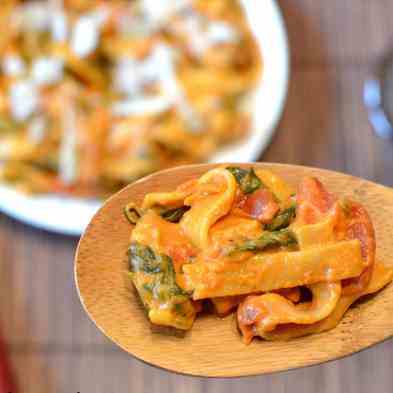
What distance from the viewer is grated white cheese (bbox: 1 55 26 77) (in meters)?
1.50

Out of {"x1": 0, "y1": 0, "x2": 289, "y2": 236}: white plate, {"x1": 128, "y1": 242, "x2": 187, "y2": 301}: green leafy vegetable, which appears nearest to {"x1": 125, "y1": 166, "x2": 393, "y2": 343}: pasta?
{"x1": 128, "y1": 242, "x2": 187, "y2": 301}: green leafy vegetable

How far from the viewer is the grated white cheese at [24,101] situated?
1.46 metres

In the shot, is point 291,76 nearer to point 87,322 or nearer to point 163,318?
point 87,322

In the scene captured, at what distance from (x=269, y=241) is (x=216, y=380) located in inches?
30.2

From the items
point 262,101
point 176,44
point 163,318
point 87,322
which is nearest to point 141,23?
point 176,44

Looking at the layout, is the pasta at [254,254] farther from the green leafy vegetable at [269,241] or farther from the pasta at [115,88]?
the pasta at [115,88]

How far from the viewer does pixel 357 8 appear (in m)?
1.72

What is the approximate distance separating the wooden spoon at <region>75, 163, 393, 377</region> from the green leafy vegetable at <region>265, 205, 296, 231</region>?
15 centimetres

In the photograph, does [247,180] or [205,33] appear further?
[205,33]

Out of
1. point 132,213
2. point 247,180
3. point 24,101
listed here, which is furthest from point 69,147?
point 247,180

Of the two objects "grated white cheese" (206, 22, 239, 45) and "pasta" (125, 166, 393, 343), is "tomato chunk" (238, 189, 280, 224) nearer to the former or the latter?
"pasta" (125, 166, 393, 343)

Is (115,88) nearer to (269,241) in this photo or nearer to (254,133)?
(254,133)

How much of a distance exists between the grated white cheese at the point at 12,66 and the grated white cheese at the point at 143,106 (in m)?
0.27

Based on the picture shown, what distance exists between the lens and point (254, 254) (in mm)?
819
